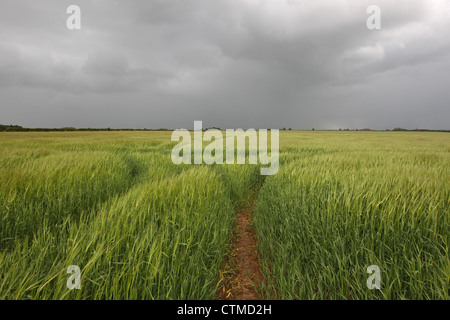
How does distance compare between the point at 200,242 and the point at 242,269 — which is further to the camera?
the point at 242,269

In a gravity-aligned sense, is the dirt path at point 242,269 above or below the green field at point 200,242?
below

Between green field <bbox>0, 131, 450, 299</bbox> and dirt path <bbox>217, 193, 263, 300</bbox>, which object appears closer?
green field <bbox>0, 131, 450, 299</bbox>

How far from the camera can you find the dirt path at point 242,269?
1.62 metres

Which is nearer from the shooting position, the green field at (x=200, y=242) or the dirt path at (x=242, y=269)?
the green field at (x=200, y=242)

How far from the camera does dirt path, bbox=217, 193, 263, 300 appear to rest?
63.8 inches

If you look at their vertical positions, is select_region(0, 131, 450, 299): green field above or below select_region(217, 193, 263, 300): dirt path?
above

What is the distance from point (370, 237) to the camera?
1.64 m

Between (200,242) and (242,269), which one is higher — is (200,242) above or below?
above

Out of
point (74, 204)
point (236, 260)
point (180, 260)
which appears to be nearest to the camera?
point (180, 260)

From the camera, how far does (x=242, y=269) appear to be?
6.40 ft
